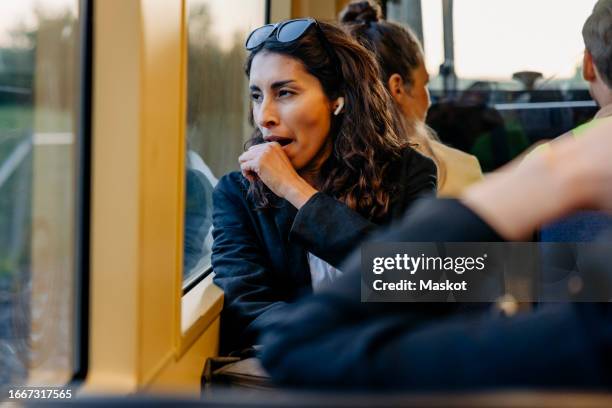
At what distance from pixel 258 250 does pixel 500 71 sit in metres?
2.75

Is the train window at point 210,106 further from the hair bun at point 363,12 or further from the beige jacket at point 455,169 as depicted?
the beige jacket at point 455,169

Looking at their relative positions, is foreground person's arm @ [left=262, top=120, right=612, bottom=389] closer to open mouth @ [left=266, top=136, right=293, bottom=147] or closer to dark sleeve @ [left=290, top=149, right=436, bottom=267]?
dark sleeve @ [left=290, top=149, right=436, bottom=267]

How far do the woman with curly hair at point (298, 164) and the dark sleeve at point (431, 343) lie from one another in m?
1.17

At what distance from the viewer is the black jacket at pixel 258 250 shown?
74.0 inches

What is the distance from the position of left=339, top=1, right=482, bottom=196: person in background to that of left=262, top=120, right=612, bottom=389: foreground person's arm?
216 cm

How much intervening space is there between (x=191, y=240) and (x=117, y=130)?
93cm

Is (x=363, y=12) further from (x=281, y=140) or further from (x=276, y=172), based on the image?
(x=276, y=172)

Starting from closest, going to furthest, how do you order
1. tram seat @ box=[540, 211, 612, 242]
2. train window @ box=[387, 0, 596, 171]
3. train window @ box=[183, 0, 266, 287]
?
tram seat @ box=[540, 211, 612, 242] < train window @ box=[183, 0, 266, 287] < train window @ box=[387, 0, 596, 171]

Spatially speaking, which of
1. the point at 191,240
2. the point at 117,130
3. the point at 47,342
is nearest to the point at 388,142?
the point at 191,240

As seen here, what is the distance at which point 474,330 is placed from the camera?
1.93 ft

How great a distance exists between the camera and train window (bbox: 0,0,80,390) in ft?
3.79

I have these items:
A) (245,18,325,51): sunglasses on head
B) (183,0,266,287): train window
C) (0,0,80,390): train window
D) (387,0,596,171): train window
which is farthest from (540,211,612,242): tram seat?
(387,0,596,171): train window

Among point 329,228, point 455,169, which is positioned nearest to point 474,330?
point 329,228

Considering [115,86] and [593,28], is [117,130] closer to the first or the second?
[115,86]
